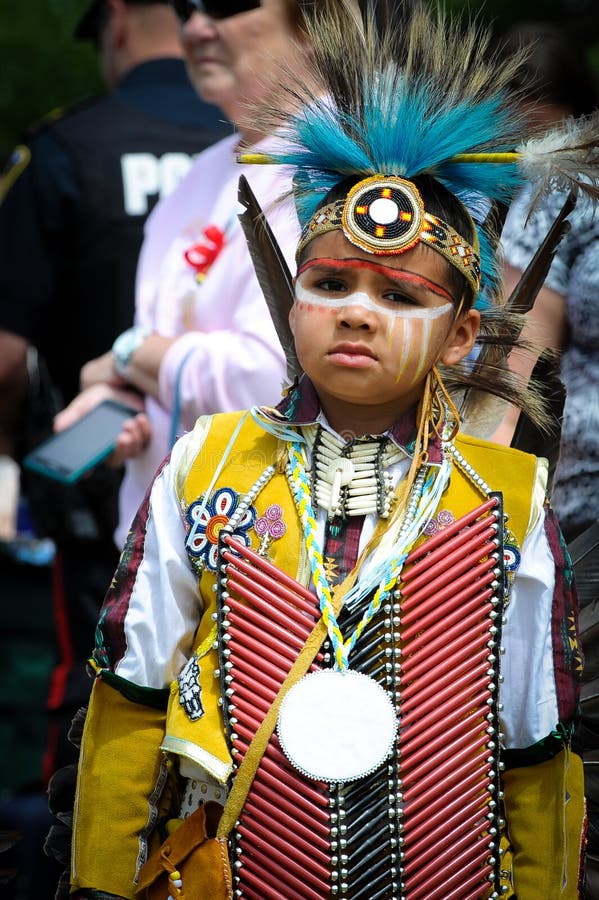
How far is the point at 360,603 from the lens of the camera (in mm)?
2520

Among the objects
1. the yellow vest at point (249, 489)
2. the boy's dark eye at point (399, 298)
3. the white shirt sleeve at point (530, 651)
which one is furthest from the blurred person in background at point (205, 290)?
the white shirt sleeve at point (530, 651)

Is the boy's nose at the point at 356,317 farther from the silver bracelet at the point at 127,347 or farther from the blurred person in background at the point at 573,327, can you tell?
the silver bracelet at the point at 127,347

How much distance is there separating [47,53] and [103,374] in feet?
17.7

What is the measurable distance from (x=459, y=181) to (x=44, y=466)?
1.72m

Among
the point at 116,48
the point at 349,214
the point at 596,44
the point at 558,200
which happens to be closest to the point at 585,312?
the point at 558,200

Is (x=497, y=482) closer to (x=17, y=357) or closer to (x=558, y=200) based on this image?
(x=558, y=200)

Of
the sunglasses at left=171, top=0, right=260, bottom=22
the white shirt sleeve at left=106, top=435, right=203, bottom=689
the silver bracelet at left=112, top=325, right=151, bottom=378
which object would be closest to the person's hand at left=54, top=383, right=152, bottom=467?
the silver bracelet at left=112, top=325, right=151, bottom=378

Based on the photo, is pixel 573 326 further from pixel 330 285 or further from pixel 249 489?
pixel 249 489

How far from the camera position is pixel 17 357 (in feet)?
15.7

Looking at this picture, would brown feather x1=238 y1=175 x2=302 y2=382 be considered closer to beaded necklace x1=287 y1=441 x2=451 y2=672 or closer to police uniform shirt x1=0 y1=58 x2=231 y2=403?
beaded necklace x1=287 y1=441 x2=451 y2=672

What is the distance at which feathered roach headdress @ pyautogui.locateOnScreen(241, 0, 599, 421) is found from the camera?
2.56 m

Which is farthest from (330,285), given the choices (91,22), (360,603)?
(91,22)

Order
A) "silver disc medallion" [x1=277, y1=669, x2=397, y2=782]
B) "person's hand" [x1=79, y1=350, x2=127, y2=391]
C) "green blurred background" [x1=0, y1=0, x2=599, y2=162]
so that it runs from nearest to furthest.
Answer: "silver disc medallion" [x1=277, y1=669, x2=397, y2=782] < "person's hand" [x1=79, y1=350, x2=127, y2=391] < "green blurred background" [x1=0, y1=0, x2=599, y2=162]

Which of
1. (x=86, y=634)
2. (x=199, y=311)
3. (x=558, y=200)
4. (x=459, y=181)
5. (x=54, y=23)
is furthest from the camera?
(x=54, y=23)
